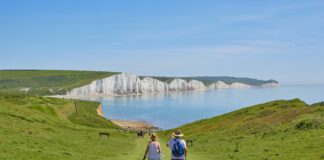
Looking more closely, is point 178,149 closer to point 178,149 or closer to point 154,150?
point 178,149

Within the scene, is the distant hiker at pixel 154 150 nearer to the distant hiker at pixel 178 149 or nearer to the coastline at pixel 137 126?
the distant hiker at pixel 178 149

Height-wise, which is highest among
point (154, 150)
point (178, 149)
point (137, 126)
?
point (178, 149)

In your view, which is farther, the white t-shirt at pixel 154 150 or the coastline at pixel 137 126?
the coastline at pixel 137 126

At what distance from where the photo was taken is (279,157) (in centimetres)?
3097

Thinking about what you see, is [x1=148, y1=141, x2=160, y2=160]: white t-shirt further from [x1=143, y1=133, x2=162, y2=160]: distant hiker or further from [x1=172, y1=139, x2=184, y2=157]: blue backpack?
[x1=172, y1=139, x2=184, y2=157]: blue backpack

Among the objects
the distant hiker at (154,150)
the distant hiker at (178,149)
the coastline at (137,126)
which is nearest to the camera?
the distant hiker at (178,149)

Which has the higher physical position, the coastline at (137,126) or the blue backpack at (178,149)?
the blue backpack at (178,149)

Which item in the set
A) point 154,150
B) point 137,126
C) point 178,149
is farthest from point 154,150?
point 137,126

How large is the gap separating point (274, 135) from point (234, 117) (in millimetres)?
39271

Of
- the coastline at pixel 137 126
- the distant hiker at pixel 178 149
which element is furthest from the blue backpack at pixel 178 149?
the coastline at pixel 137 126

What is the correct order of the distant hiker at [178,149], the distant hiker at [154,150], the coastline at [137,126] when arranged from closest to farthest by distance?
the distant hiker at [178,149]
the distant hiker at [154,150]
the coastline at [137,126]

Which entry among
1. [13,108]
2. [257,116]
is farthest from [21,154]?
[257,116]

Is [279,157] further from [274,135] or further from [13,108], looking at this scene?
[13,108]

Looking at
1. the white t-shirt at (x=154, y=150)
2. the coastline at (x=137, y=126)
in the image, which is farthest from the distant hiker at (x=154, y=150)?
the coastline at (x=137, y=126)
